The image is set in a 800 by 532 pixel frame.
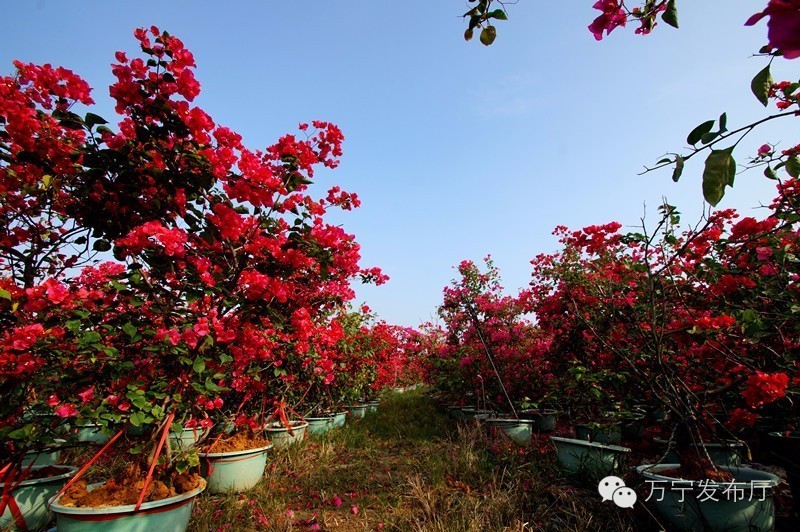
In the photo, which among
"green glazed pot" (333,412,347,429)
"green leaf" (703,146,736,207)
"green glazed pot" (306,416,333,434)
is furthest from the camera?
"green glazed pot" (333,412,347,429)

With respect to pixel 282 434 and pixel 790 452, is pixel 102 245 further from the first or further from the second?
pixel 790 452

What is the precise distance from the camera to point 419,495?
2.76 metres

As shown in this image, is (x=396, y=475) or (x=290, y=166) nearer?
(x=290, y=166)

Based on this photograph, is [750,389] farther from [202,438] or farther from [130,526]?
[202,438]

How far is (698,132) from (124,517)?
263cm

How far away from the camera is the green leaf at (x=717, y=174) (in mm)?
502

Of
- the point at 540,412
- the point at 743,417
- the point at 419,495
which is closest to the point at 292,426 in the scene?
the point at 419,495

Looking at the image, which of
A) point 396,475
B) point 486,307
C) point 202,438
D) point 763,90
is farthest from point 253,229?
point 486,307

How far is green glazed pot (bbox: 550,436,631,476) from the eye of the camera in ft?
9.71

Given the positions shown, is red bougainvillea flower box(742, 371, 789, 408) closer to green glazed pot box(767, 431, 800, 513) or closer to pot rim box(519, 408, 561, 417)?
green glazed pot box(767, 431, 800, 513)

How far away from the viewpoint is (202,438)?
268 cm

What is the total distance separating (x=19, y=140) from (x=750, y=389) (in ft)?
12.5

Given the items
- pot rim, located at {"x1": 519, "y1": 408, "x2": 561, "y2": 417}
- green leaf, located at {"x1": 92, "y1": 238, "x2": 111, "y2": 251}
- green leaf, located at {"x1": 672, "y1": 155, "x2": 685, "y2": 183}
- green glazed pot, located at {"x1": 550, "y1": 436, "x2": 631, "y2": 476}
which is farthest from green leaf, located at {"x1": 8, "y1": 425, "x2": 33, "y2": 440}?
pot rim, located at {"x1": 519, "y1": 408, "x2": 561, "y2": 417}

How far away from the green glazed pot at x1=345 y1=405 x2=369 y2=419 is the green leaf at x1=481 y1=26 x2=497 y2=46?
6.50m
